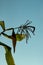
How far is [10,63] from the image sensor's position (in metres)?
0.62

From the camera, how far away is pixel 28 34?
0.71 meters

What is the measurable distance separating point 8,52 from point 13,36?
0.08m

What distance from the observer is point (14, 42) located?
64 centimetres

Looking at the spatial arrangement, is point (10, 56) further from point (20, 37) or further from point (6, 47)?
point (20, 37)

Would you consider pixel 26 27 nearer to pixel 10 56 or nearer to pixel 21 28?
pixel 21 28

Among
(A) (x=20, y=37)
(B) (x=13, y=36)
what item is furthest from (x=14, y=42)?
(A) (x=20, y=37)

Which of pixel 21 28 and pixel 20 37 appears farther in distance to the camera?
pixel 20 37

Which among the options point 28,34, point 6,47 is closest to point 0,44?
point 6,47

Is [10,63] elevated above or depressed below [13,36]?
below

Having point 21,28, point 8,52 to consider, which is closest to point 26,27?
point 21,28

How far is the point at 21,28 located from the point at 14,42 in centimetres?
7

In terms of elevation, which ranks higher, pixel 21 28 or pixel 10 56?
pixel 21 28

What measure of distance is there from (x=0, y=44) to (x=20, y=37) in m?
0.17

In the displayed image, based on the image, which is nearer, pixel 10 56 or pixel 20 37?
pixel 10 56
